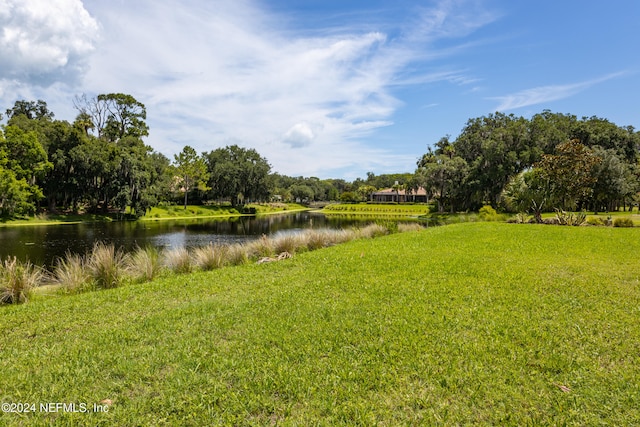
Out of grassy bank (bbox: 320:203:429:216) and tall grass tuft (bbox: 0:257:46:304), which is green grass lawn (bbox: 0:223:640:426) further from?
grassy bank (bbox: 320:203:429:216)

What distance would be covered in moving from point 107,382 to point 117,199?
133 ft

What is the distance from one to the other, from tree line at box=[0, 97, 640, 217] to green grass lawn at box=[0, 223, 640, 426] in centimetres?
1971

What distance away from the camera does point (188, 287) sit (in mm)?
7234

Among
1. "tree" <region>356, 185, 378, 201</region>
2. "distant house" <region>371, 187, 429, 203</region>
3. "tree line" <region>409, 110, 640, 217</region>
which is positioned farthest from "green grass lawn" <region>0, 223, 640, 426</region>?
"tree" <region>356, 185, 378, 201</region>

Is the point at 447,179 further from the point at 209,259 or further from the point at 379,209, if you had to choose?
the point at 209,259

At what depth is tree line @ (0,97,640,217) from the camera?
24781 millimetres

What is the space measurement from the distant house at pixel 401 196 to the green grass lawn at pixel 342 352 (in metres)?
84.6

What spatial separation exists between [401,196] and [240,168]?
49069 mm

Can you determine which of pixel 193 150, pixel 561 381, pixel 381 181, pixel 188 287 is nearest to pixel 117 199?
pixel 193 150

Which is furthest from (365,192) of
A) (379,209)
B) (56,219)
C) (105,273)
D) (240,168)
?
(105,273)

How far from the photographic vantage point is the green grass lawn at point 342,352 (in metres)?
2.91

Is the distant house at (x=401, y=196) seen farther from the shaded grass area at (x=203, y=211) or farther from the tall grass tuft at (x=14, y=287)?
the tall grass tuft at (x=14, y=287)

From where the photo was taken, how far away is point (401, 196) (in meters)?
92.6

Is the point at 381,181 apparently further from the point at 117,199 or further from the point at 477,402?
the point at 477,402
